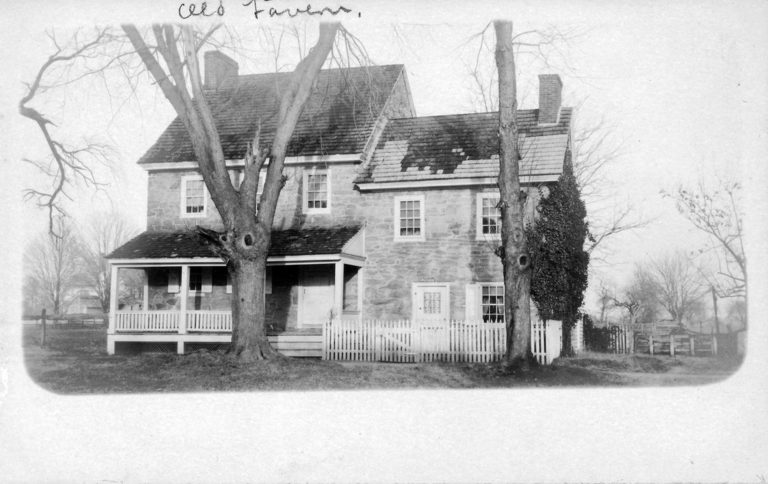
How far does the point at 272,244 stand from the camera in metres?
19.8

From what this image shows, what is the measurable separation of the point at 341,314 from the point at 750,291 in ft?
35.3

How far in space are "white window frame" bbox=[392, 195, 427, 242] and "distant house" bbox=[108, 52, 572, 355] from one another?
0.03 metres

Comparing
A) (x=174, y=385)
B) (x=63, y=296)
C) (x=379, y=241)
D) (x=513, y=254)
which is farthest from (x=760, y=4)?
(x=63, y=296)

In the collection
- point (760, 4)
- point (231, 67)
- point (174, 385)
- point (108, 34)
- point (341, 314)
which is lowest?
point (174, 385)

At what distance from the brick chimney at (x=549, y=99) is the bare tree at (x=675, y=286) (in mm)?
7178

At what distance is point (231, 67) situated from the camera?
25016mm

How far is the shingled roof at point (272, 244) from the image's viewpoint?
1923 centimetres

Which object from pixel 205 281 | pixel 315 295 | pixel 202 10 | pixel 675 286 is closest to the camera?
pixel 202 10

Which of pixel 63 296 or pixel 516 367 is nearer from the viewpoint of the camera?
pixel 516 367

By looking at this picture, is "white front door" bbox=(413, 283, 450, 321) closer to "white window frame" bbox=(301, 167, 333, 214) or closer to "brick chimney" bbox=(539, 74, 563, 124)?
"white window frame" bbox=(301, 167, 333, 214)

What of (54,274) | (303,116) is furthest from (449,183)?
(54,274)

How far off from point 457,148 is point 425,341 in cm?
642

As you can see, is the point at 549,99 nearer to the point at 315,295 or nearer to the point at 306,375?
the point at 315,295

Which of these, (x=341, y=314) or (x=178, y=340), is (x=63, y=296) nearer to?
(x=178, y=340)
